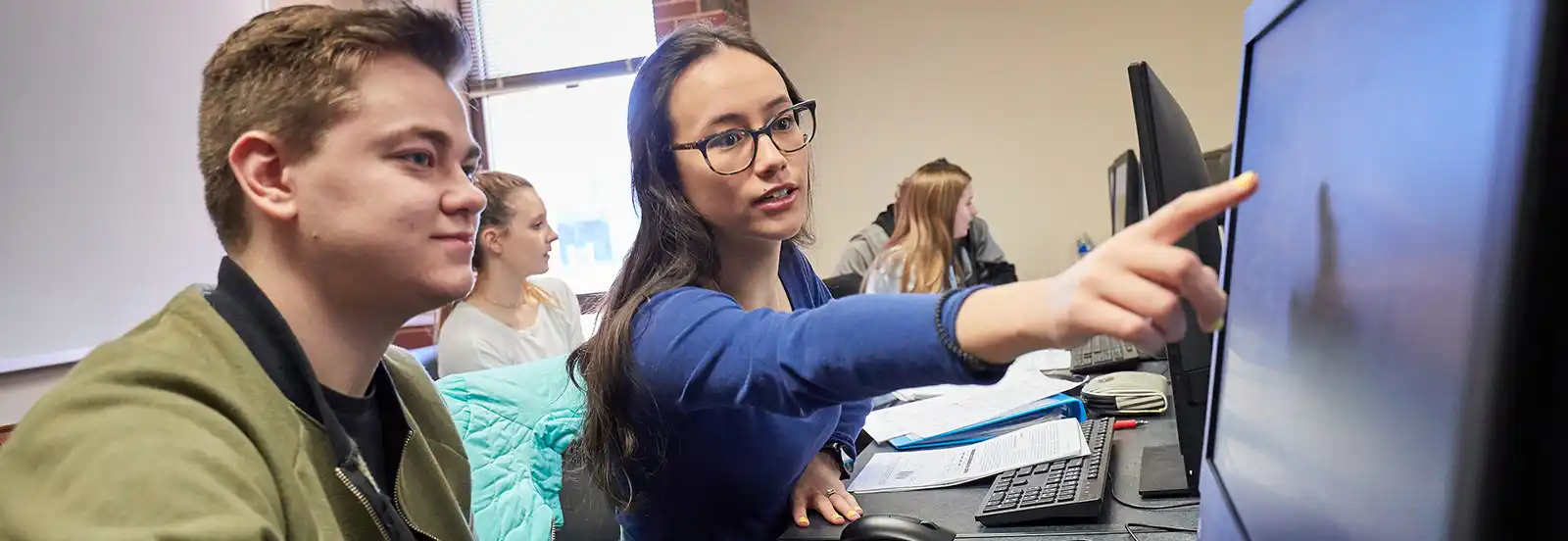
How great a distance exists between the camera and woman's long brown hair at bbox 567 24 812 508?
1.05 m

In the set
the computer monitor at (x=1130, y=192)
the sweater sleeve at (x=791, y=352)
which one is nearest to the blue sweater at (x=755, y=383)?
the sweater sleeve at (x=791, y=352)

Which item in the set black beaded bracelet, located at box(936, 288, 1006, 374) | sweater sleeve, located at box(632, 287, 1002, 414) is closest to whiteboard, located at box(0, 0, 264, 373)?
sweater sleeve, located at box(632, 287, 1002, 414)

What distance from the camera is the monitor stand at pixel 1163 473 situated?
1049mm

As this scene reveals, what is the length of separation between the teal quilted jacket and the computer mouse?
0.58 m

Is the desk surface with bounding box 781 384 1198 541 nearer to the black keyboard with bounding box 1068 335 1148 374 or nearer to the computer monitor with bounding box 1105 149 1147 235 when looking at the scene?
the black keyboard with bounding box 1068 335 1148 374

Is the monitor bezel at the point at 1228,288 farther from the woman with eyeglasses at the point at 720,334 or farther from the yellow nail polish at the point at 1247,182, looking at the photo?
the woman with eyeglasses at the point at 720,334

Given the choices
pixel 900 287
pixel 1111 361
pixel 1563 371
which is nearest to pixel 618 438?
pixel 1563 371

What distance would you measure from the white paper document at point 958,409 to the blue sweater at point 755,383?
0.10 metres

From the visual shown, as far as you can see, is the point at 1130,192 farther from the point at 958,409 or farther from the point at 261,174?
the point at 261,174

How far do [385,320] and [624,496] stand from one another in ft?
1.38

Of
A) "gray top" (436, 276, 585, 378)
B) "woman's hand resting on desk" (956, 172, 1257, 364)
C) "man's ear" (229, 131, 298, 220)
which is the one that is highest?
"man's ear" (229, 131, 298, 220)

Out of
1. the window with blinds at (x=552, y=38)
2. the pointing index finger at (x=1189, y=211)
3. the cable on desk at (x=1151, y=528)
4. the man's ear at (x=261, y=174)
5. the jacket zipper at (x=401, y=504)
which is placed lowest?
→ the cable on desk at (x=1151, y=528)

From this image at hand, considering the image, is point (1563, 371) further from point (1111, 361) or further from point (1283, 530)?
point (1111, 361)

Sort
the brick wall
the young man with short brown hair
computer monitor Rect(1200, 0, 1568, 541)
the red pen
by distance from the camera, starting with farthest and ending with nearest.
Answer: the brick wall < the red pen < the young man with short brown hair < computer monitor Rect(1200, 0, 1568, 541)
